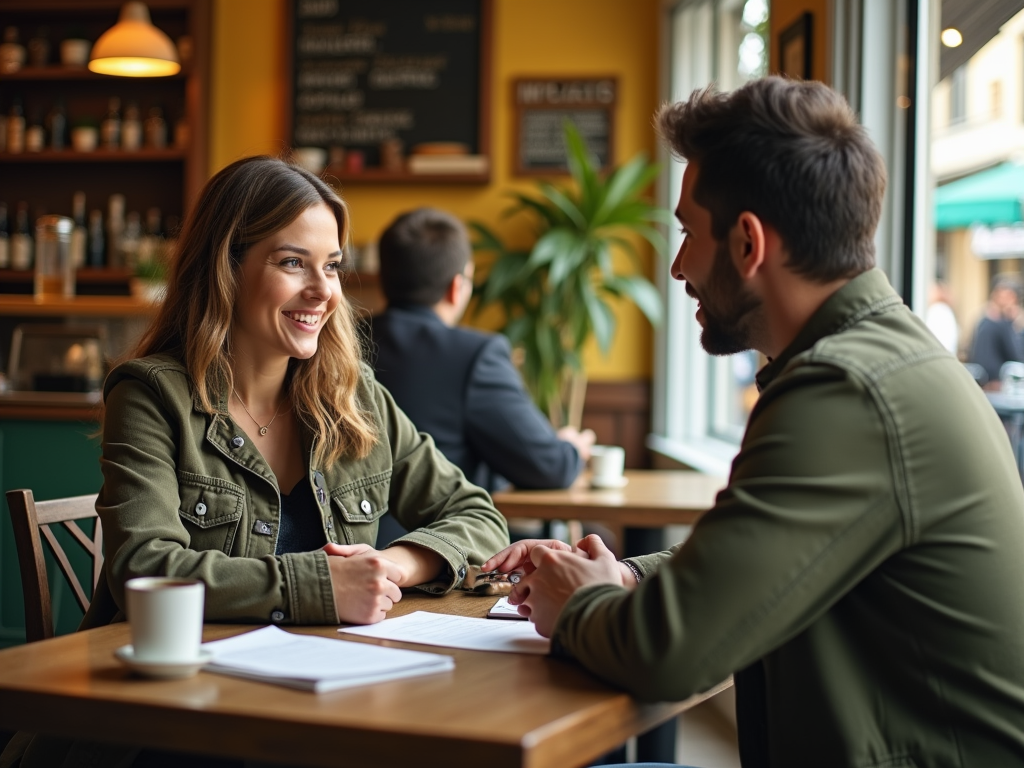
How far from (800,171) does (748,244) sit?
0.10 m

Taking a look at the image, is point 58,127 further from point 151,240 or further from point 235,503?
point 235,503

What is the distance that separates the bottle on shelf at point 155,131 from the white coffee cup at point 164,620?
5.05 metres

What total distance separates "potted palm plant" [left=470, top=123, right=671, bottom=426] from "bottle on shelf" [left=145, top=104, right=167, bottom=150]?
1.79 m

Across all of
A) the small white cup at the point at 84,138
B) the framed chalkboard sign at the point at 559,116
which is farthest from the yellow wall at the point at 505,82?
the small white cup at the point at 84,138

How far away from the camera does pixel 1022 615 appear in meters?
1.22

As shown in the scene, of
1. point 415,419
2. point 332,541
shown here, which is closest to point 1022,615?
point 332,541

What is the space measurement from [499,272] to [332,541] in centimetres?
349

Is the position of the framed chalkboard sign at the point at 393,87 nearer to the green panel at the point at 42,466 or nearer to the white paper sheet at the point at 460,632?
the green panel at the point at 42,466

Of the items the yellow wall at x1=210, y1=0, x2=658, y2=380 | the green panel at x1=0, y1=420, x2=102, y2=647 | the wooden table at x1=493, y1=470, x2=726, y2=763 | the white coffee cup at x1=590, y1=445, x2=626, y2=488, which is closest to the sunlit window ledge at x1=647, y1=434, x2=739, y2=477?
the yellow wall at x1=210, y1=0, x2=658, y2=380

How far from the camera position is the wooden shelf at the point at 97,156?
5750 mm

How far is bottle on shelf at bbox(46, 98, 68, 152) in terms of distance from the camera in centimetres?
590

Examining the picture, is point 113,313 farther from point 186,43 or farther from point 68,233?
point 186,43

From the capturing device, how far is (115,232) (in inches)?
232

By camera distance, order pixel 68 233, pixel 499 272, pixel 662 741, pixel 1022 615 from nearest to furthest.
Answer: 1. pixel 1022 615
2. pixel 662 741
3. pixel 68 233
4. pixel 499 272
